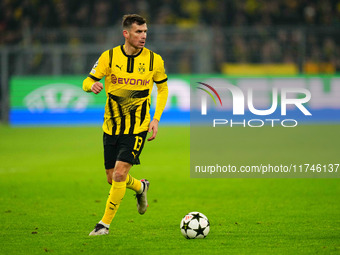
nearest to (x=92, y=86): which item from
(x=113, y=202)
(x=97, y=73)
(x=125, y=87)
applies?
(x=97, y=73)

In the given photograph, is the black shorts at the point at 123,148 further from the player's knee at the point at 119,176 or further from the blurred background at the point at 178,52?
the blurred background at the point at 178,52

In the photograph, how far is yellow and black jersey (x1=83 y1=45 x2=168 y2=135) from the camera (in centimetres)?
670

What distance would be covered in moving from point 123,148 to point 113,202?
21.9 inches

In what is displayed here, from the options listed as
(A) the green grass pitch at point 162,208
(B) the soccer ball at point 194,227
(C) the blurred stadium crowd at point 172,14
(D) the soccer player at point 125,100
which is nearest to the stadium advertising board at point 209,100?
(C) the blurred stadium crowd at point 172,14

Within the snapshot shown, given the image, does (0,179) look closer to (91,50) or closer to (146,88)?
(146,88)

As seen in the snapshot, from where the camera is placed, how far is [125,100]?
673 cm

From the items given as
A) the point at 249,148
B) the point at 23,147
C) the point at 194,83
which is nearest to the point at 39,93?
the point at 194,83

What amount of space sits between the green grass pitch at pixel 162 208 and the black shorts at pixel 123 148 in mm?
763

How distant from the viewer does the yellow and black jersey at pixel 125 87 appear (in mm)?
6695

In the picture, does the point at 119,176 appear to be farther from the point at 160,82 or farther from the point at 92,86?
the point at 160,82

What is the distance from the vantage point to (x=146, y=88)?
6809 mm

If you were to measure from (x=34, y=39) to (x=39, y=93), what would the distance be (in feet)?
11.1

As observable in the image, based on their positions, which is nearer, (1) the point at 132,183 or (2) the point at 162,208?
(1) the point at 132,183

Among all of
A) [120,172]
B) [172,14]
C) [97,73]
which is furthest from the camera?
[172,14]
